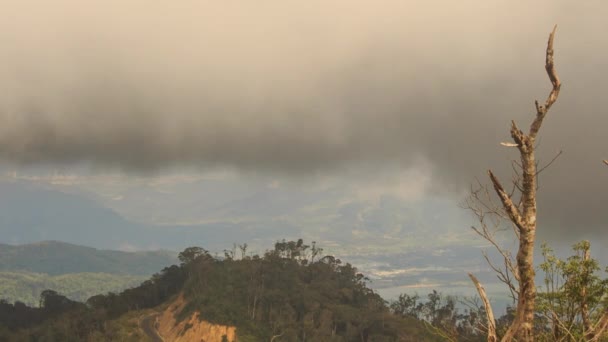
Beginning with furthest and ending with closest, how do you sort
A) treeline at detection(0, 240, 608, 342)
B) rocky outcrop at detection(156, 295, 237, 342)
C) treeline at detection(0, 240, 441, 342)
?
treeline at detection(0, 240, 441, 342) → rocky outcrop at detection(156, 295, 237, 342) → treeline at detection(0, 240, 608, 342)

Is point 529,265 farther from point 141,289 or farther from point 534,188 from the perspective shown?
point 141,289

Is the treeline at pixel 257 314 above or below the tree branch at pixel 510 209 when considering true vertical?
below

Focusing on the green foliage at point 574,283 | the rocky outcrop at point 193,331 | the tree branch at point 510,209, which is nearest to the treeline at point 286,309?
the rocky outcrop at point 193,331

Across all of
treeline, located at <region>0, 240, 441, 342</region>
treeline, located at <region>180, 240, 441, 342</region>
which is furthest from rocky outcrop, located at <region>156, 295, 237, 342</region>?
treeline, located at <region>180, 240, 441, 342</region>

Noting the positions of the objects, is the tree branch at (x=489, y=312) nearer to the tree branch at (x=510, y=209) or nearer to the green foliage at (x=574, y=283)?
the tree branch at (x=510, y=209)

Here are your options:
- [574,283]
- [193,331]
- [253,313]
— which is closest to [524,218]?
[574,283]

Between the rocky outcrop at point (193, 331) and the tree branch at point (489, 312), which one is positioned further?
the rocky outcrop at point (193, 331)

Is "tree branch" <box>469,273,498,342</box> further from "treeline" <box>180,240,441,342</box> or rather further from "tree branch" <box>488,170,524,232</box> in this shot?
"treeline" <box>180,240,441,342</box>

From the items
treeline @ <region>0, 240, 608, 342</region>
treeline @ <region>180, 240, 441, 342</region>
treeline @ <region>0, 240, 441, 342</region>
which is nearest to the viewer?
treeline @ <region>0, 240, 608, 342</region>

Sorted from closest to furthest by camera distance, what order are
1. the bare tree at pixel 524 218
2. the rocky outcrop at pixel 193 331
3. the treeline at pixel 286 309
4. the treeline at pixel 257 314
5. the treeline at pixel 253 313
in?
1. the bare tree at pixel 524 218
2. the treeline at pixel 257 314
3. the rocky outcrop at pixel 193 331
4. the treeline at pixel 253 313
5. the treeline at pixel 286 309

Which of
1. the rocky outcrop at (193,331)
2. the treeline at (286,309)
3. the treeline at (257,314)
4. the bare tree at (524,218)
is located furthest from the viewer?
the treeline at (286,309)

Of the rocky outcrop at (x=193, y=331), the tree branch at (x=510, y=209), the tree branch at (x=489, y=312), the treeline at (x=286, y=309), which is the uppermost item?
the tree branch at (x=510, y=209)

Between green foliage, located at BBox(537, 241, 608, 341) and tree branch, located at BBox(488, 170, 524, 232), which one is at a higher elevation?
tree branch, located at BBox(488, 170, 524, 232)

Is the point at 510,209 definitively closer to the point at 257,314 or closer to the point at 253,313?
the point at 253,313
